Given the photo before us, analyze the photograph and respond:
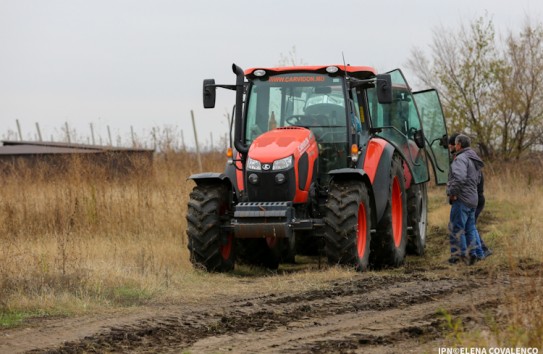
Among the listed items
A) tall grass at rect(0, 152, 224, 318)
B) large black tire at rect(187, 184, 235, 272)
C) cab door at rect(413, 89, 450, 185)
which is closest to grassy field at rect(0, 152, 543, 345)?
tall grass at rect(0, 152, 224, 318)

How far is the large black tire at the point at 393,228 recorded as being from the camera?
13031 mm

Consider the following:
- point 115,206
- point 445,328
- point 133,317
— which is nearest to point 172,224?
point 115,206

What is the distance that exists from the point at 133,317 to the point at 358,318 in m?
1.97

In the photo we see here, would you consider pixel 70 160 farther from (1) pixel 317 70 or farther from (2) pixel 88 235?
(1) pixel 317 70

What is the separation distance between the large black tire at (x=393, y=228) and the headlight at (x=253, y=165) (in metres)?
1.95

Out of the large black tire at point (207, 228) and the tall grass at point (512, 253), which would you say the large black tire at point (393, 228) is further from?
the large black tire at point (207, 228)

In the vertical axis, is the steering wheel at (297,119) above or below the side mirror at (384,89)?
below

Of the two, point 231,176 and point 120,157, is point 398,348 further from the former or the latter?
point 120,157

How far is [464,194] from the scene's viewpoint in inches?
527

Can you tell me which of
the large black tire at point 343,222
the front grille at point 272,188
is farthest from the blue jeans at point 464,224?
the front grille at point 272,188

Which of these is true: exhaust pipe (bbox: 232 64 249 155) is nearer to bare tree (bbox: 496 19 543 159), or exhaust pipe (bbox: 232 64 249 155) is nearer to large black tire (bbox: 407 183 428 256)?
large black tire (bbox: 407 183 428 256)

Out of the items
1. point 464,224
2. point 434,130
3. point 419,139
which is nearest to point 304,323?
point 464,224

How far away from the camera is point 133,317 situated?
29.8ft

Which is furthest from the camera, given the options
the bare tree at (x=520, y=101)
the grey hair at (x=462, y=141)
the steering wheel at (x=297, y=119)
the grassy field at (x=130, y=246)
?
the bare tree at (x=520, y=101)
